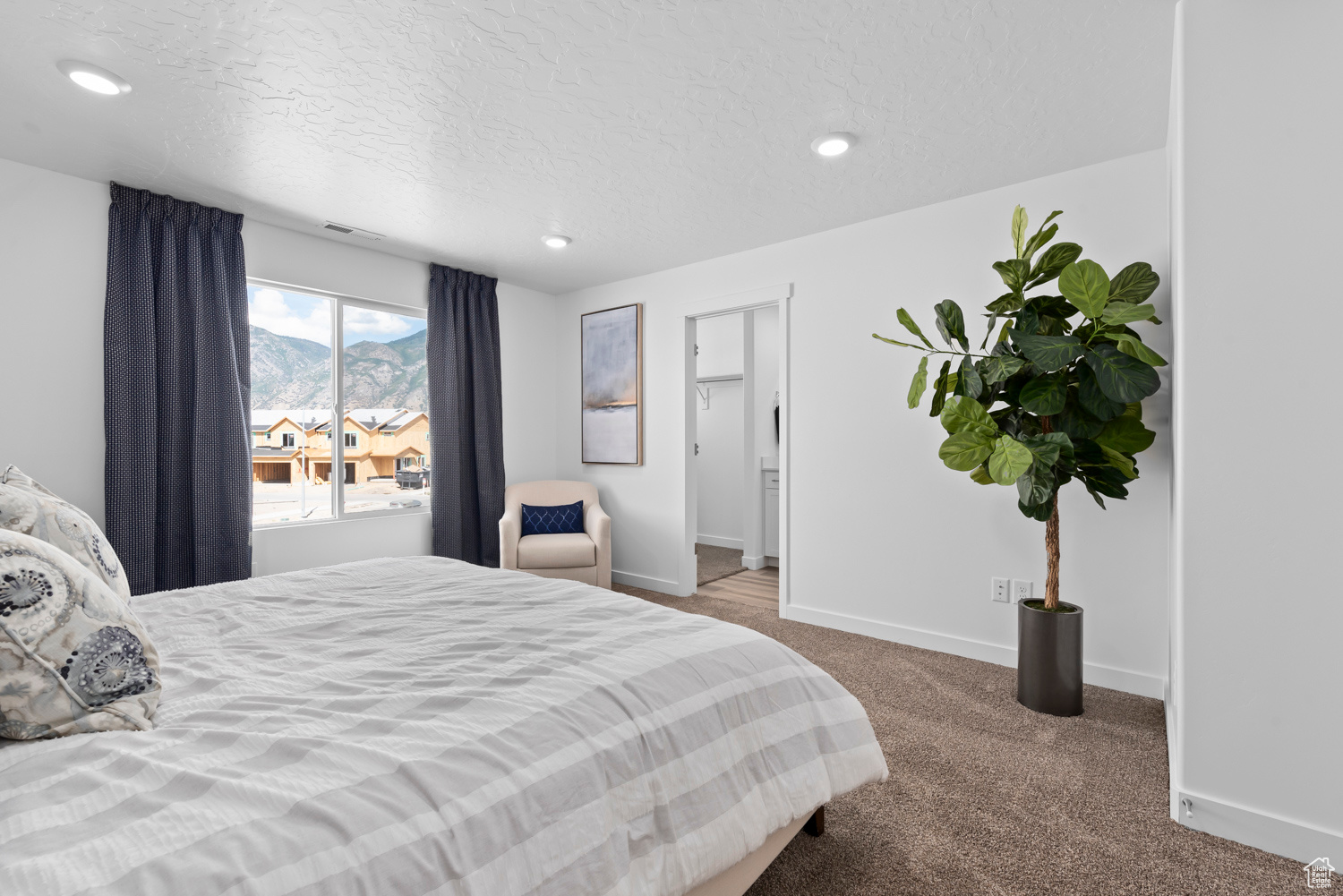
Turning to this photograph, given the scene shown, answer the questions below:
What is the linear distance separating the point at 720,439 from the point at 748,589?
223 centimetres

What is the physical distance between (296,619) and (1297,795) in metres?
2.81

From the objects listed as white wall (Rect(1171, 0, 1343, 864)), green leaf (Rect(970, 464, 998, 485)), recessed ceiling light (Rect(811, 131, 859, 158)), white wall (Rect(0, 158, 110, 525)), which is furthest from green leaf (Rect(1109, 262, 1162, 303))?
white wall (Rect(0, 158, 110, 525))

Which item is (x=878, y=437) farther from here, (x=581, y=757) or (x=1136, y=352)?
(x=581, y=757)

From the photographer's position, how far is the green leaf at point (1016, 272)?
8.02 ft

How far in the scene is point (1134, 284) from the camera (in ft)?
7.58

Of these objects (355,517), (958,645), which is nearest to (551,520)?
(355,517)

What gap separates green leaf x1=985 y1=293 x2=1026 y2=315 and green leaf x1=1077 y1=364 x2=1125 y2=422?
393 millimetres

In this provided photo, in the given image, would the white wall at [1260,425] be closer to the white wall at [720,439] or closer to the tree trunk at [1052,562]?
the tree trunk at [1052,562]

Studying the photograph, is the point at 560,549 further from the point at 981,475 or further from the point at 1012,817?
the point at 1012,817

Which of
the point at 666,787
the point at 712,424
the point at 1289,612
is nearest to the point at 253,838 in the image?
the point at 666,787

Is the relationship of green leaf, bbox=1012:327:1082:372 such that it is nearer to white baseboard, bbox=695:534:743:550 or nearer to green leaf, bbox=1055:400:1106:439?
green leaf, bbox=1055:400:1106:439

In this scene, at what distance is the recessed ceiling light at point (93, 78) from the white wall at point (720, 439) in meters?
4.77

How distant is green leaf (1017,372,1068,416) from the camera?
230cm

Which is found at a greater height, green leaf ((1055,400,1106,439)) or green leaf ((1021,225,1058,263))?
green leaf ((1021,225,1058,263))
